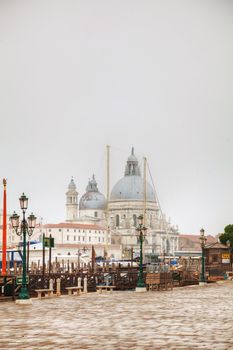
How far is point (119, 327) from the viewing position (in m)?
16.7

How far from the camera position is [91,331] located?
15.9 meters

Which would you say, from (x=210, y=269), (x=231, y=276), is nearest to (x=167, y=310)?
(x=231, y=276)

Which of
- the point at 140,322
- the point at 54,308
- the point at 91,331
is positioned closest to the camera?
the point at 91,331

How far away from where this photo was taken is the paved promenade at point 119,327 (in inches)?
538

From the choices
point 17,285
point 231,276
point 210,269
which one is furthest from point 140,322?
point 210,269

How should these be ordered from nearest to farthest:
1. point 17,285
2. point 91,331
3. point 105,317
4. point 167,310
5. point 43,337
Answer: point 43,337 < point 91,331 < point 105,317 < point 167,310 < point 17,285

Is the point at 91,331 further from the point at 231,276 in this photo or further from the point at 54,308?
the point at 231,276

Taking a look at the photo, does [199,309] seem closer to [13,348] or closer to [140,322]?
[140,322]

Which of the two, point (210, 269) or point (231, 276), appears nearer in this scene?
point (231, 276)

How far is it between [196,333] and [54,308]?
9.43m

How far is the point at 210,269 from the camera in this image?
2630 inches

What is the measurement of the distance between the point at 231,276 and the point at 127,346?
50.2 meters

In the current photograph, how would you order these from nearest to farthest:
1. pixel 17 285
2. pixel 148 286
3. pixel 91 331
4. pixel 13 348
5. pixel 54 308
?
pixel 13 348
pixel 91 331
pixel 54 308
pixel 17 285
pixel 148 286

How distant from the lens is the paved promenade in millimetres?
13656
